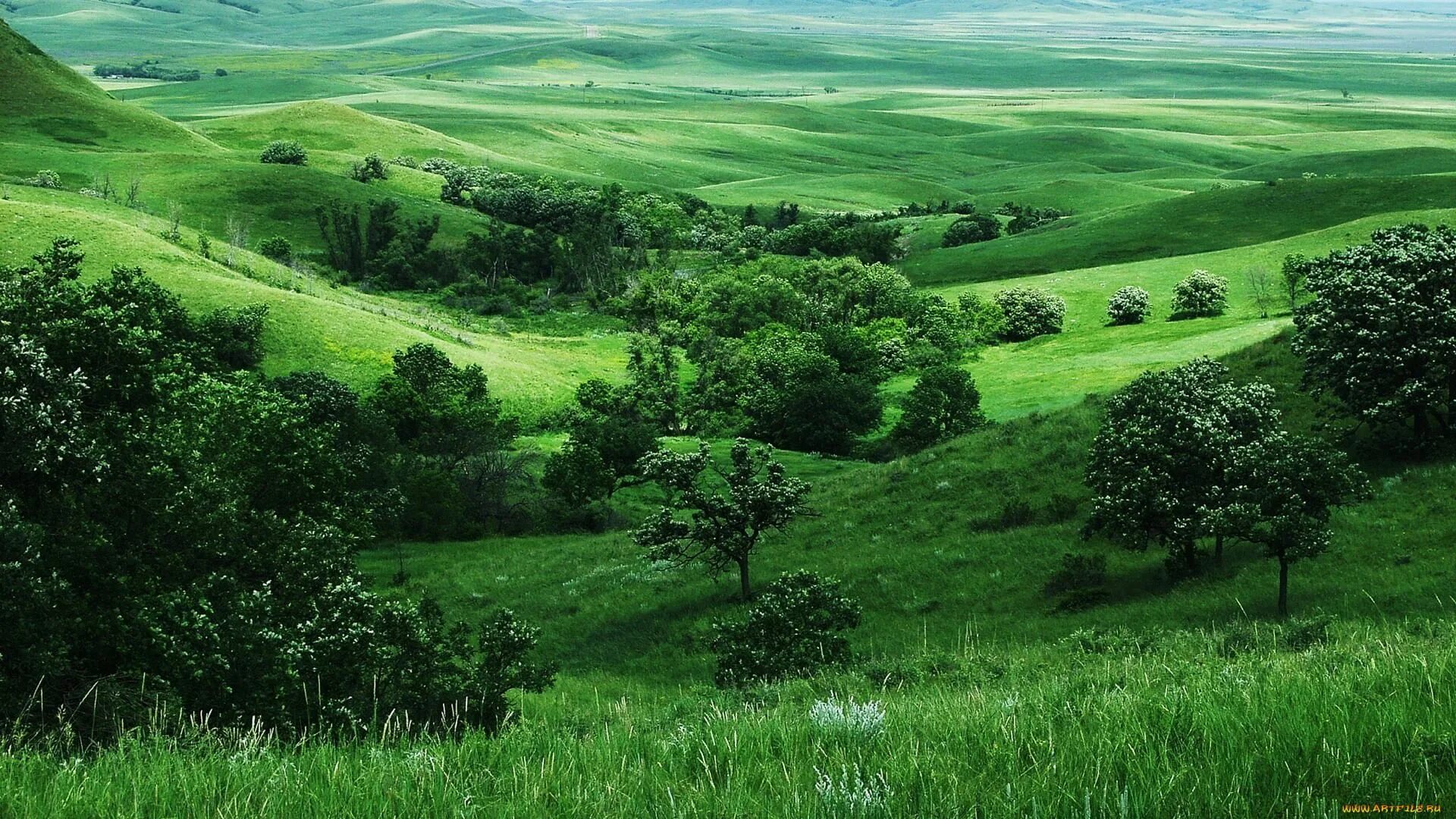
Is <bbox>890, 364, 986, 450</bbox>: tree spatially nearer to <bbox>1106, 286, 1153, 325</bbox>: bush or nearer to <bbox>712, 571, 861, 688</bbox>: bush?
<bbox>1106, 286, 1153, 325</bbox>: bush

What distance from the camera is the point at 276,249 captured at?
182500 millimetres

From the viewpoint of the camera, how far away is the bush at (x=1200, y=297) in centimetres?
12581

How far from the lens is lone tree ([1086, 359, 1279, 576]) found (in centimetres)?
3656

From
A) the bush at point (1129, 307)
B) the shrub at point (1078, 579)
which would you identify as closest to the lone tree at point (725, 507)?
the shrub at point (1078, 579)

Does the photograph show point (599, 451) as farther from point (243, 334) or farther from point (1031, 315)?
point (1031, 315)

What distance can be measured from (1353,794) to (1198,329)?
11738cm

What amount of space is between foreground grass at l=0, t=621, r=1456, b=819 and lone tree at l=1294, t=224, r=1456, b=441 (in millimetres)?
38650

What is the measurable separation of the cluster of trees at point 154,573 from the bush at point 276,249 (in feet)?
533

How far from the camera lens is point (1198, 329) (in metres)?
114

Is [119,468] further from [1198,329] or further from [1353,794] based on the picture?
[1198,329]

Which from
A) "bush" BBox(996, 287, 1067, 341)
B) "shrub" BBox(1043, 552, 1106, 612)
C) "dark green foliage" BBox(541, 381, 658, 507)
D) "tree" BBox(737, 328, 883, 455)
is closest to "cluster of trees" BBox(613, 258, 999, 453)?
"tree" BBox(737, 328, 883, 455)

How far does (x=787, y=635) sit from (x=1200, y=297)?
4279 inches

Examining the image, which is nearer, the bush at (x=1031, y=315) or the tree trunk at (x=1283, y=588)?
the tree trunk at (x=1283, y=588)

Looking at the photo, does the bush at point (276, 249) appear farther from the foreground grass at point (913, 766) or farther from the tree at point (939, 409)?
the foreground grass at point (913, 766)
